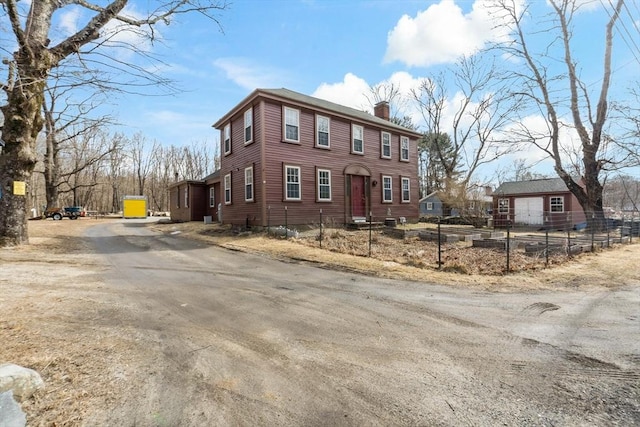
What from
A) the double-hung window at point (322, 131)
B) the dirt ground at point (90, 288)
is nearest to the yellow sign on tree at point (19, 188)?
the dirt ground at point (90, 288)

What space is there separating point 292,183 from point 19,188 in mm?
9383

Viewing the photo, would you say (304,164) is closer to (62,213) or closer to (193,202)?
(193,202)

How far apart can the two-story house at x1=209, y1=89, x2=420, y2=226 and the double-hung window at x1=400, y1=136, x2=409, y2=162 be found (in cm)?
18

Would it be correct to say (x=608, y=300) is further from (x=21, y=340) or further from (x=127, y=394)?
(x=21, y=340)

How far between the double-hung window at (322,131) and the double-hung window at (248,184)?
3623 millimetres

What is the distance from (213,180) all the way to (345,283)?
694 inches

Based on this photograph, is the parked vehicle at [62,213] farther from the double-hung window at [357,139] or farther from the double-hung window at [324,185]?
the double-hung window at [357,139]

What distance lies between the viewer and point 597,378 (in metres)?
2.95

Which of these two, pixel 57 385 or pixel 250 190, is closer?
pixel 57 385

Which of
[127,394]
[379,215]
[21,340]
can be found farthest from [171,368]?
[379,215]

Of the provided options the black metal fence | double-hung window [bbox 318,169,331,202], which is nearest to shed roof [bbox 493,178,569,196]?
the black metal fence

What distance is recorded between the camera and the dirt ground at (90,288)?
8.59 ft

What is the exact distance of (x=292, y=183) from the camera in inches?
589

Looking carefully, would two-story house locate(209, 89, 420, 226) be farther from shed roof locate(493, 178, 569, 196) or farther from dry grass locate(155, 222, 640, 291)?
shed roof locate(493, 178, 569, 196)
